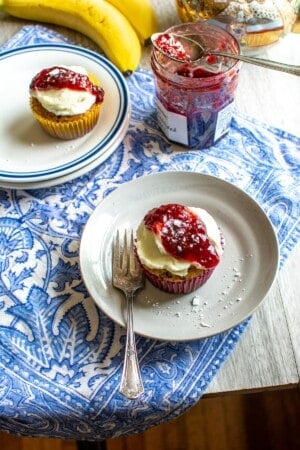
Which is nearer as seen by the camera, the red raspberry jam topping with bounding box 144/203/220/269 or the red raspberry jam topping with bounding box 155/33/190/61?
the red raspberry jam topping with bounding box 144/203/220/269

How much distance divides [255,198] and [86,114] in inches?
12.2

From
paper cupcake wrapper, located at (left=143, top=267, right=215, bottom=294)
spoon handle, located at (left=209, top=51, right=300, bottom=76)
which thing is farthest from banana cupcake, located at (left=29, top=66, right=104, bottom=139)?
paper cupcake wrapper, located at (left=143, top=267, right=215, bottom=294)

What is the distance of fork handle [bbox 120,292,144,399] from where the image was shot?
70 centimetres

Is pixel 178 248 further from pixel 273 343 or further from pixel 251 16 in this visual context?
pixel 251 16

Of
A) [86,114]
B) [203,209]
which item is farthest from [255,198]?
[86,114]

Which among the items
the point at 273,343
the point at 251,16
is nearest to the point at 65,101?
the point at 251,16

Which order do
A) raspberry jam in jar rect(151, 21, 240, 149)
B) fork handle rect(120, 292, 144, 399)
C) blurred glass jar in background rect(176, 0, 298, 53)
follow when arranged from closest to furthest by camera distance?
fork handle rect(120, 292, 144, 399) < raspberry jam in jar rect(151, 21, 240, 149) < blurred glass jar in background rect(176, 0, 298, 53)

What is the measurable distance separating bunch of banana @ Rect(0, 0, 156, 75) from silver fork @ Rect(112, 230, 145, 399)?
0.43 m

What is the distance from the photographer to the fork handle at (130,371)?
699 millimetres

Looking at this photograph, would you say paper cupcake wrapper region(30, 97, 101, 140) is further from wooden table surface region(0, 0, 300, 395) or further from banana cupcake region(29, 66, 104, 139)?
wooden table surface region(0, 0, 300, 395)

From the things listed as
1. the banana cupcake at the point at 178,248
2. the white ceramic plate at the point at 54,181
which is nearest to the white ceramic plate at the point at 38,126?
the white ceramic plate at the point at 54,181

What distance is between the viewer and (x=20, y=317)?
791 millimetres

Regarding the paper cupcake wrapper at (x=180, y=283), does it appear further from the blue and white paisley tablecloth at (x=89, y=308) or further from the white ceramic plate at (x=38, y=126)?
the white ceramic plate at (x=38, y=126)

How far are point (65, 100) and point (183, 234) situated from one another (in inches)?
13.5
